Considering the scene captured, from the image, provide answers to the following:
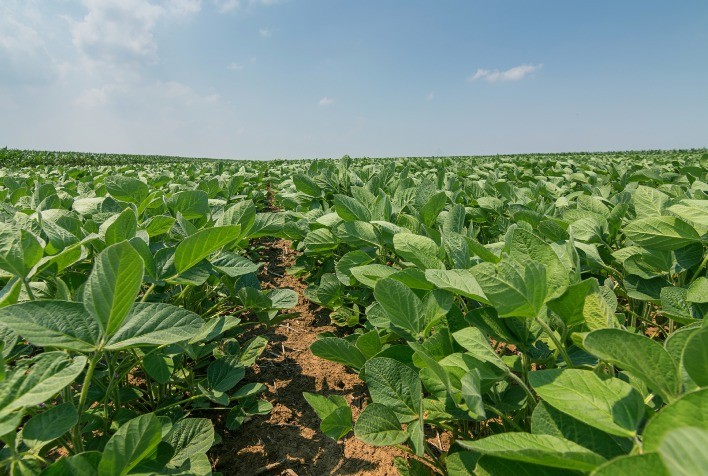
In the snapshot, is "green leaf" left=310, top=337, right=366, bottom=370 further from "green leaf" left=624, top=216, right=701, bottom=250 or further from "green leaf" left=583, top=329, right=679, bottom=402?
"green leaf" left=624, top=216, right=701, bottom=250

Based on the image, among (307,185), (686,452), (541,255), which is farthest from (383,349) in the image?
(307,185)

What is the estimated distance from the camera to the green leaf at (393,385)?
99 centimetres

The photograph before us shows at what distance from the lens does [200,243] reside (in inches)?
43.9

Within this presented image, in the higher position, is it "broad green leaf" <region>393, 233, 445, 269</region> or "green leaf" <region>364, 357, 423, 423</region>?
"broad green leaf" <region>393, 233, 445, 269</region>

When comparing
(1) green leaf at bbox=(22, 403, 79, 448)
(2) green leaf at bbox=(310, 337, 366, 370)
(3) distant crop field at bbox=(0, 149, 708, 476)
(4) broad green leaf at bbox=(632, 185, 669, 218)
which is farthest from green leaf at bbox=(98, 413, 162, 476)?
(4) broad green leaf at bbox=(632, 185, 669, 218)

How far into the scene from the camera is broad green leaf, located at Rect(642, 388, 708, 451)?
45 centimetres

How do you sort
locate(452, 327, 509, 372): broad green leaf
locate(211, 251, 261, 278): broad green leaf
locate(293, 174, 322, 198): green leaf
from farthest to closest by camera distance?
locate(293, 174, 322, 198): green leaf < locate(211, 251, 261, 278): broad green leaf < locate(452, 327, 509, 372): broad green leaf

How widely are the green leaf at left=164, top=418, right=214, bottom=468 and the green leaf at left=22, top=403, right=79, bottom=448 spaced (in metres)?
0.35

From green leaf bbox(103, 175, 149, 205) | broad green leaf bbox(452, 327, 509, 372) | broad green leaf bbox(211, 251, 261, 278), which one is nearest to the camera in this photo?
broad green leaf bbox(452, 327, 509, 372)

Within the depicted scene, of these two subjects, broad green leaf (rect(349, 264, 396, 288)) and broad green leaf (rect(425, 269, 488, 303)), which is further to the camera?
broad green leaf (rect(349, 264, 396, 288))

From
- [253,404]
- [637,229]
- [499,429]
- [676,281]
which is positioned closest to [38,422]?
[253,404]

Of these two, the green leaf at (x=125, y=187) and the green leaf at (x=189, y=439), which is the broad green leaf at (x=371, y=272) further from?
the green leaf at (x=125, y=187)

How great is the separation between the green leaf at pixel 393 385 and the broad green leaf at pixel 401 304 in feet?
0.40

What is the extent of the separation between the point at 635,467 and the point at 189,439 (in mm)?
1067
